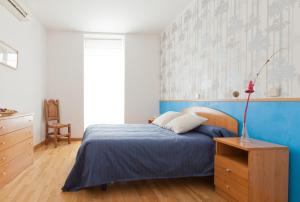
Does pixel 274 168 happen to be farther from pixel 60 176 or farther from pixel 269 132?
pixel 60 176

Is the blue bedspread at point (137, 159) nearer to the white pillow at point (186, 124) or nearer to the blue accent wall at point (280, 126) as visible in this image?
the white pillow at point (186, 124)

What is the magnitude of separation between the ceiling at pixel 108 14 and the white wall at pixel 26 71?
406 mm

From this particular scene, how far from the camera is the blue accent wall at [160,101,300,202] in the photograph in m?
2.03

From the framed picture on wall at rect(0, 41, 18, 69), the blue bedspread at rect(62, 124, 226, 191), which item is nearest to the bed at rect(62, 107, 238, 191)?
the blue bedspread at rect(62, 124, 226, 191)

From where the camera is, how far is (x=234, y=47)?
2.96 meters

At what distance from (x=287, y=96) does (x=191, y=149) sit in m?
1.10

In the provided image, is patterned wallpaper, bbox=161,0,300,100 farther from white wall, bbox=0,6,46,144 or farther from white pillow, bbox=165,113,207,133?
white wall, bbox=0,6,46,144

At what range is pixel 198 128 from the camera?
10.6 ft

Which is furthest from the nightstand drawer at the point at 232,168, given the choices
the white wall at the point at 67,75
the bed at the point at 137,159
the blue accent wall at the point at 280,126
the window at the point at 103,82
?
the white wall at the point at 67,75

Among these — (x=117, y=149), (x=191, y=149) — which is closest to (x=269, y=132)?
(x=191, y=149)

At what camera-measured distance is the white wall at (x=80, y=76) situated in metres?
5.87

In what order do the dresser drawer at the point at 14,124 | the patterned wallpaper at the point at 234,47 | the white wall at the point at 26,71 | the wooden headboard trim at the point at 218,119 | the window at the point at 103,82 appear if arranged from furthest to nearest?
the window at the point at 103,82 < the white wall at the point at 26,71 < the wooden headboard trim at the point at 218,119 < the dresser drawer at the point at 14,124 < the patterned wallpaper at the point at 234,47

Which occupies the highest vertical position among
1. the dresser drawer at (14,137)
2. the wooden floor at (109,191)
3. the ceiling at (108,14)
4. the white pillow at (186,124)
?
the ceiling at (108,14)

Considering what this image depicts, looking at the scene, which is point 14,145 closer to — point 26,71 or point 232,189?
point 26,71
